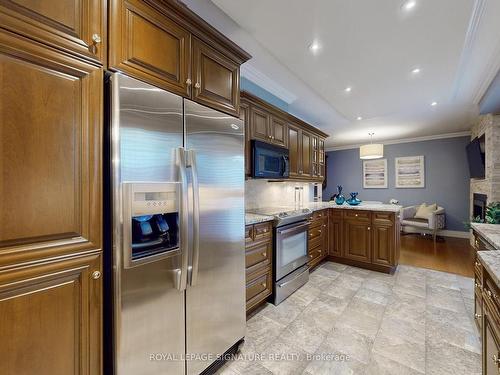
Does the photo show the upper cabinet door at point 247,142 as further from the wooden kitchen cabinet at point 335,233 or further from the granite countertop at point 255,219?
the wooden kitchen cabinet at point 335,233

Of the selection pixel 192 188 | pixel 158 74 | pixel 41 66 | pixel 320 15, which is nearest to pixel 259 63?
pixel 320 15

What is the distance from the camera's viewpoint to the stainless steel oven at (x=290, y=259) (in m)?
2.54

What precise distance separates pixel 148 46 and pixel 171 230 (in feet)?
3.35

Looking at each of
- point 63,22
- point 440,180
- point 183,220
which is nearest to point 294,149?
point 183,220

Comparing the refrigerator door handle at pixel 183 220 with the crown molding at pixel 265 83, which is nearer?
the refrigerator door handle at pixel 183 220

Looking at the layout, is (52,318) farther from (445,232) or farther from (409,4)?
(445,232)

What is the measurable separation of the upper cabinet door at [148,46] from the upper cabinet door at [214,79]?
0.26 ft

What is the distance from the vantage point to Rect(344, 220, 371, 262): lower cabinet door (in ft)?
11.6

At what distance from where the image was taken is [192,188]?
1.35 meters

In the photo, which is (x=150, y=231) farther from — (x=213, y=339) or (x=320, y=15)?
(x=320, y=15)

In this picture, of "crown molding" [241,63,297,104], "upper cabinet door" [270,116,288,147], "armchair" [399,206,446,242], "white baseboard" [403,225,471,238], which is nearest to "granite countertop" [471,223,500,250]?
"upper cabinet door" [270,116,288,147]

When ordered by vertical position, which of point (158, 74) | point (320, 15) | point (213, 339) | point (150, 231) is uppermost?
point (320, 15)

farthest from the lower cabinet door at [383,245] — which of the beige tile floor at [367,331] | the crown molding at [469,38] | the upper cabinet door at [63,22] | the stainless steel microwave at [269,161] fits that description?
the upper cabinet door at [63,22]

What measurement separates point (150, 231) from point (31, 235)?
461mm
